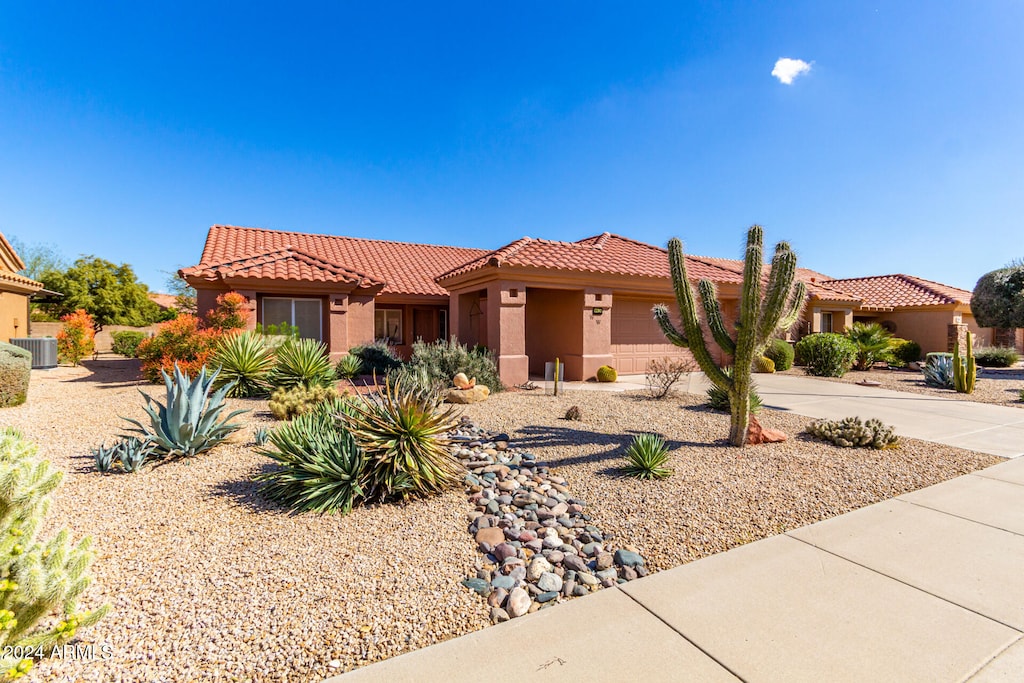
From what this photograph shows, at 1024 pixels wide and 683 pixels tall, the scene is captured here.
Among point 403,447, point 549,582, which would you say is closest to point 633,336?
point 403,447

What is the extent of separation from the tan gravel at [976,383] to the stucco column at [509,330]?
33.2 ft

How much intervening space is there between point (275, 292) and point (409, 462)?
478 inches

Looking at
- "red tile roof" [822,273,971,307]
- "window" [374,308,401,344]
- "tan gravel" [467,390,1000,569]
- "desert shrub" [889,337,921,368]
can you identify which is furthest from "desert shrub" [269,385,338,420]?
"red tile roof" [822,273,971,307]

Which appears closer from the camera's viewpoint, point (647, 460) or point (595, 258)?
point (647, 460)

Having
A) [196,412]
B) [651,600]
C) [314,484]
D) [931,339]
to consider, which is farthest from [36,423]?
[931,339]

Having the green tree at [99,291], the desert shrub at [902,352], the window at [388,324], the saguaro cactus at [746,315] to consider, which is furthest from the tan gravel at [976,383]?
the green tree at [99,291]

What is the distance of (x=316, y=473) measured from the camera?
4895 millimetres

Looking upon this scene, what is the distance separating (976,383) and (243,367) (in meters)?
20.3

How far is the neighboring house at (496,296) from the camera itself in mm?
13109

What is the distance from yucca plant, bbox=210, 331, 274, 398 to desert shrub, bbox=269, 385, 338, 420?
1.86 meters

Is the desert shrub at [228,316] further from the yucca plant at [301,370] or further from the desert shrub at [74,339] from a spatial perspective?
the desert shrub at [74,339]

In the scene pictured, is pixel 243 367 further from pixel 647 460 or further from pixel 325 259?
pixel 647 460

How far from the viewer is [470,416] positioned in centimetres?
858

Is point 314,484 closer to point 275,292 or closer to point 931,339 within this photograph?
point 275,292
